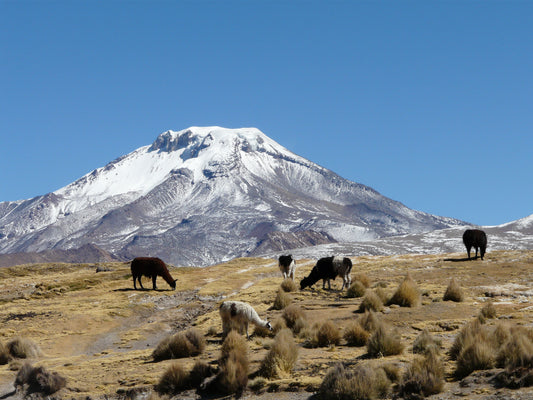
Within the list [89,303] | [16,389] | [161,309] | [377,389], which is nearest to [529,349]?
[377,389]

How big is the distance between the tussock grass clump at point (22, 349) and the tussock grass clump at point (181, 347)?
22.3ft

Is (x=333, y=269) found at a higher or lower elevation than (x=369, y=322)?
higher

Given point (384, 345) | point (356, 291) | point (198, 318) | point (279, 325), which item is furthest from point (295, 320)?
point (198, 318)

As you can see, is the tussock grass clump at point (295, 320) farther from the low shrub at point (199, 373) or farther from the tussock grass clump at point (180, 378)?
the tussock grass clump at point (180, 378)

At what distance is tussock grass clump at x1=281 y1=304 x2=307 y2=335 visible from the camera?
80.0 feet

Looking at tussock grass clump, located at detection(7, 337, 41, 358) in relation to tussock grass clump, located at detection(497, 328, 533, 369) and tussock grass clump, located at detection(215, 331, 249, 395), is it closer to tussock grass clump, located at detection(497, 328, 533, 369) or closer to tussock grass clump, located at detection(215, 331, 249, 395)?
tussock grass clump, located at detection(215, 331, 249, 395)

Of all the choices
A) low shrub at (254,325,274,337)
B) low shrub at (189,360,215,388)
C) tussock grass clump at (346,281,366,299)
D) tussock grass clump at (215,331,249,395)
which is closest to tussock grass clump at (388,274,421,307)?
tussock grass clump at (346,281,366,299)

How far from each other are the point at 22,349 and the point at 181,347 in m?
8.13

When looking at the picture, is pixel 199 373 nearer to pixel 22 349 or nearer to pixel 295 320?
pixel 295 320

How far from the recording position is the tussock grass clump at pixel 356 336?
21234mm

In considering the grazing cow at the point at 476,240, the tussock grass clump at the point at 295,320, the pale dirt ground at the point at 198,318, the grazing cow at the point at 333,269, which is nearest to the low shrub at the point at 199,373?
the pale dirt ground at the point at 198,318

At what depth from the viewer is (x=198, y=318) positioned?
33.7 meters

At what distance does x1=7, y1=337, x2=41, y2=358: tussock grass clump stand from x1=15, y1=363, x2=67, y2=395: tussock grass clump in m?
6.30

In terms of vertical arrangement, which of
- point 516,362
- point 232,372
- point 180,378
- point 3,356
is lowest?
point 3,356
